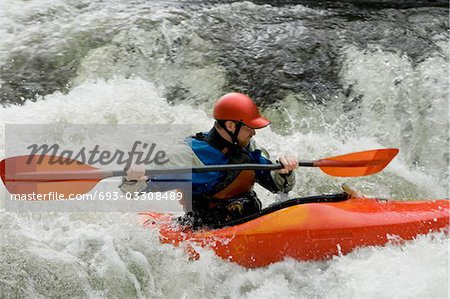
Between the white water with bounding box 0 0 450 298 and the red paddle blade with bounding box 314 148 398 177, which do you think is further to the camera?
the red paddle blade with bounding box 314 148 398 177

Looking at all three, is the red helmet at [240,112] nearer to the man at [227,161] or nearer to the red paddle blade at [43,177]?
the man at [227,161]

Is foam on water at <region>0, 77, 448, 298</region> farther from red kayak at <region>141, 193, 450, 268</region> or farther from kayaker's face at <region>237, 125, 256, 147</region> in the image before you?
kayaker's face at <region>237, 125, 256, 147</region>

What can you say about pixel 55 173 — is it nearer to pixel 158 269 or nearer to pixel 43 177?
pixel 43 177

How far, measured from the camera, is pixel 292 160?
3.38m

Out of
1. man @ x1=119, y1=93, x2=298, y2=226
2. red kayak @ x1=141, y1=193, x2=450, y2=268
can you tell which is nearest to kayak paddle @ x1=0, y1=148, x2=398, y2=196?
man @ x1=119, y1=93, x2=298, y2=226

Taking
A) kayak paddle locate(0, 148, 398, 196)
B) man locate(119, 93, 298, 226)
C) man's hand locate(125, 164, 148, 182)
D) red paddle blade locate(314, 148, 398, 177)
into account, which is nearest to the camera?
man's hand locate(125, 164, 148, 182)

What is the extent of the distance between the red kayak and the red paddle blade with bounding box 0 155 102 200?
59 cm

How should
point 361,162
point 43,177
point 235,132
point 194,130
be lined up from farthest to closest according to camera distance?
point 194,130 < point 361,162 < point 235,132 < point 43,177

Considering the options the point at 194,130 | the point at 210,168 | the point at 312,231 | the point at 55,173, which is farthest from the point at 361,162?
the point at 194,130

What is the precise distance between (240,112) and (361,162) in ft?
2.84

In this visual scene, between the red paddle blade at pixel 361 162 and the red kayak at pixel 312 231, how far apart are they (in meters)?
0.41

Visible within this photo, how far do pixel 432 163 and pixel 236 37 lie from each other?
86.9 inches

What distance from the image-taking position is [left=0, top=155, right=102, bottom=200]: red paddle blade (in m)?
3.29

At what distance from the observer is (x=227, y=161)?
3434mm
